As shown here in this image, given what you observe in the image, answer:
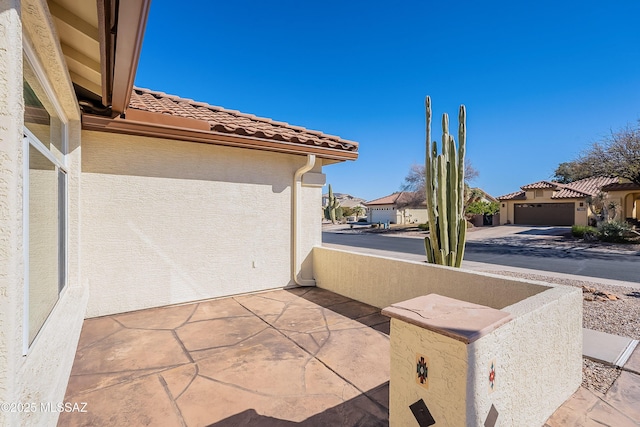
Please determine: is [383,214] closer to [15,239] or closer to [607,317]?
[607,317]

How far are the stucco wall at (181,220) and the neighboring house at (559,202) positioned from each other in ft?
100

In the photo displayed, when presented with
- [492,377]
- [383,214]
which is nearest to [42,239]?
[492,377]

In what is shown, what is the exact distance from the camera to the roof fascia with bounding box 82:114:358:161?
16.4ft

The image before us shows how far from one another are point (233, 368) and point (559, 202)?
123 ft

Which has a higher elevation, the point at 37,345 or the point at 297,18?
the point at 297,18

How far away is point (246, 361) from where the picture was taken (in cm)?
406

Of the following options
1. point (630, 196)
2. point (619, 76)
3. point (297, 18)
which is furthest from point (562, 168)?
point (297, 18)

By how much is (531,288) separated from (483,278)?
0.64m

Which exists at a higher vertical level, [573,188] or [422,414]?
[573,188]

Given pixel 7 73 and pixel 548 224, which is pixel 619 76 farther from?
pixel 7 73

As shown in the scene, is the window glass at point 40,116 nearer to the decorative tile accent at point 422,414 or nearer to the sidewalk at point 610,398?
the decorative tile accent at point 422,414

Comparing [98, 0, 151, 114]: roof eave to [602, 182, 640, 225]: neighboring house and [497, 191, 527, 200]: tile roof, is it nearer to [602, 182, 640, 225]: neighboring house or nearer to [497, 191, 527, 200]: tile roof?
[602, 182, 640, 225]: neighboring house

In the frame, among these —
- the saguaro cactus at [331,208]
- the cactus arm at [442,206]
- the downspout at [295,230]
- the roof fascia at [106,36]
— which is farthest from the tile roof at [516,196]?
the roof fascia at [106,36]

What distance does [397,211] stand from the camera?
4375cm
